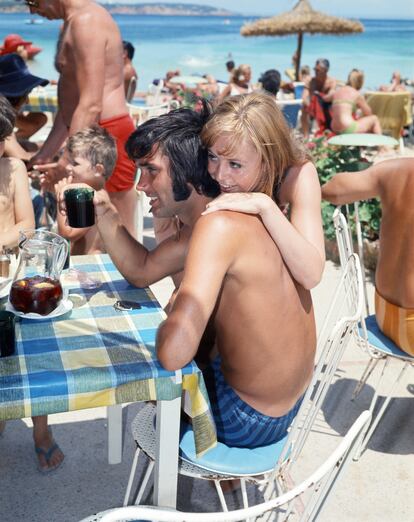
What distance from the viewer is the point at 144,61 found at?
39.2 m

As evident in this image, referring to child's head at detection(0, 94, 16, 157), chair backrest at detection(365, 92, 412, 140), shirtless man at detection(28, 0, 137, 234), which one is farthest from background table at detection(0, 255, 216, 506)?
chair backrest at detection(365, 92, 412, 140)

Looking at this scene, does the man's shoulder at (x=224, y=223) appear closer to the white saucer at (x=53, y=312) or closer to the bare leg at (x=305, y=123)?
the white saucer at (x=53, y=312)

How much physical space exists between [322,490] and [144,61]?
40599 millimetres

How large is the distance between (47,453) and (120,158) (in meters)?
1.54

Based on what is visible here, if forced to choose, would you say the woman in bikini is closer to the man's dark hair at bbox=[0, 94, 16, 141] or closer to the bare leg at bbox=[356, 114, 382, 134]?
the bare leg at bbox=[356, 114, 382, 134]

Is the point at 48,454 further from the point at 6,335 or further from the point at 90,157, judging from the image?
the point at 90,157

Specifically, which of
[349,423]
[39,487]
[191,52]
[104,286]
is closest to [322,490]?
[104,286]

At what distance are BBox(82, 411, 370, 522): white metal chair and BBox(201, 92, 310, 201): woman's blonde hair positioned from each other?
712 millimetres

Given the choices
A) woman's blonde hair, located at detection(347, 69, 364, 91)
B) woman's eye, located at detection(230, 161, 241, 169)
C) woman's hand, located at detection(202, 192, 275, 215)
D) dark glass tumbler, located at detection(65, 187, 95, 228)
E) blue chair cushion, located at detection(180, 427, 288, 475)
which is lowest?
woman's blonde hair, located at detection(347, 69, 364, 91)

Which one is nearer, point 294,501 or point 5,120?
point 294,501

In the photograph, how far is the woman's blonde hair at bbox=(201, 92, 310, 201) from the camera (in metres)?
1.50

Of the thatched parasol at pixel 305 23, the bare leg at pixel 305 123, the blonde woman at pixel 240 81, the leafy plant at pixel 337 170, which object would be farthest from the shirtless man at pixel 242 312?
the thatched parasol at pixel 305 23

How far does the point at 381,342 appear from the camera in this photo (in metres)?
2.31

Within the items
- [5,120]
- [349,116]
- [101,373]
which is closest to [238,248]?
[101,373]
